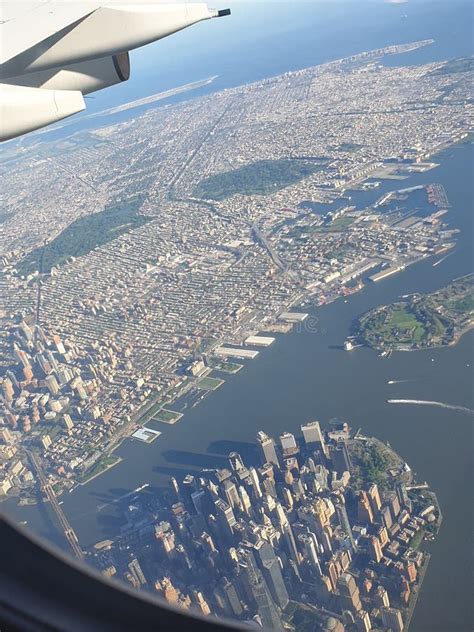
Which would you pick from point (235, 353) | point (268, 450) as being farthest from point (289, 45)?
point (268, 450)

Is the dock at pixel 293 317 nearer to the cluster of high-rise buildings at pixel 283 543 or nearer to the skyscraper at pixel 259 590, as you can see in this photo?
the cluster of high-rise buildings at pixel 283 543

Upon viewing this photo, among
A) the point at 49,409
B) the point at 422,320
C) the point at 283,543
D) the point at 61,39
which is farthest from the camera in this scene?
the point at 422,320

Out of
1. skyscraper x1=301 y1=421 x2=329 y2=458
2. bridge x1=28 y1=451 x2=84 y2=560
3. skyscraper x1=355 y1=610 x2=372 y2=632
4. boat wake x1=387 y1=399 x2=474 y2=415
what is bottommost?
boat wake x1=387 y1=399 x2=474 y2=415

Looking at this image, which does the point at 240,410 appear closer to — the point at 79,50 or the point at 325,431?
the point at 325,431

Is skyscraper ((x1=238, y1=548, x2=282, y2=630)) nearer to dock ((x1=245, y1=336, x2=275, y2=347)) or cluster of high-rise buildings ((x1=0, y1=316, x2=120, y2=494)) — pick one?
cluster of high-rise buildings ((x1=0, y1=316, x2=120, y2=494))

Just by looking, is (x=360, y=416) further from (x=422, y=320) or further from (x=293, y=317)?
(x=293, y=317)

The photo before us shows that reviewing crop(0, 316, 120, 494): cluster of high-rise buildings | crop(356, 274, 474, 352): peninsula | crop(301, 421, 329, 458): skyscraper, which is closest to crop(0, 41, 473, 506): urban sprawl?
crop(0, 316, 120, 494): cluster of high-rise buildings
